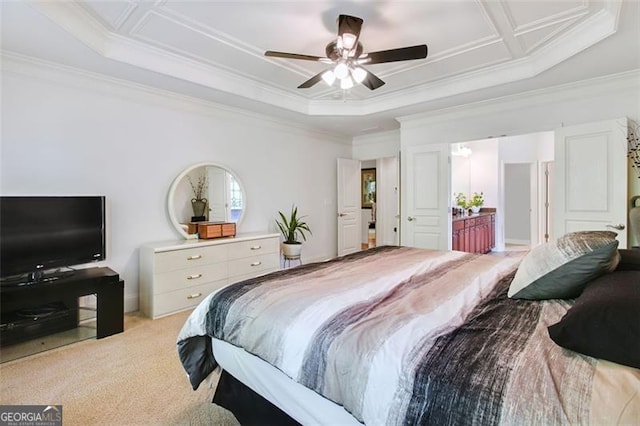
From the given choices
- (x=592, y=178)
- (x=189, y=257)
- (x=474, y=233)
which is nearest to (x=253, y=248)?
(x=189, y=257)

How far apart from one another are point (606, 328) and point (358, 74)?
7.67 ft

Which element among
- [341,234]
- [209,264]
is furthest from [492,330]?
[341,234]

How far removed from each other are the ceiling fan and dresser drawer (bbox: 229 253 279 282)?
7.46 ft

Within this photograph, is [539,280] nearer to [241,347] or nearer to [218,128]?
[241,347]

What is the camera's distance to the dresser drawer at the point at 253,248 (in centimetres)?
386

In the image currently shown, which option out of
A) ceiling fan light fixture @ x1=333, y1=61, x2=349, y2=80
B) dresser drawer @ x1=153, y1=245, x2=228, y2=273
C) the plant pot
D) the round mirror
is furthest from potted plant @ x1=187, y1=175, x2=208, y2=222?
ceiling fan light fixture @ x1=333, y1=61, x2=349, y2=80

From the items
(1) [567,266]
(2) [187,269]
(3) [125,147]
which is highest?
(3) [125,147]

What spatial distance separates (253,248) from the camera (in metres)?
4.07

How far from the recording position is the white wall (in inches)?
111

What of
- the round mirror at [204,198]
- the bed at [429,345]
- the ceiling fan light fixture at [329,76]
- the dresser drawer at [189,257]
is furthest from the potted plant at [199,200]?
the bed at [429,345]

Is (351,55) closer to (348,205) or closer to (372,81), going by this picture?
(372,81)

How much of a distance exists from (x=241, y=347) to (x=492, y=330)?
1.05m

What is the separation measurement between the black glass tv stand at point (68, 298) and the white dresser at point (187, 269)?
1.21 feet

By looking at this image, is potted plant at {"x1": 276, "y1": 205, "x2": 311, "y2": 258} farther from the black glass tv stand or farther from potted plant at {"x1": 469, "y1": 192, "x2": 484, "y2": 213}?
potted plant at {"x1": 469, "y1": 192, "x2": 484, "y2": 213}
